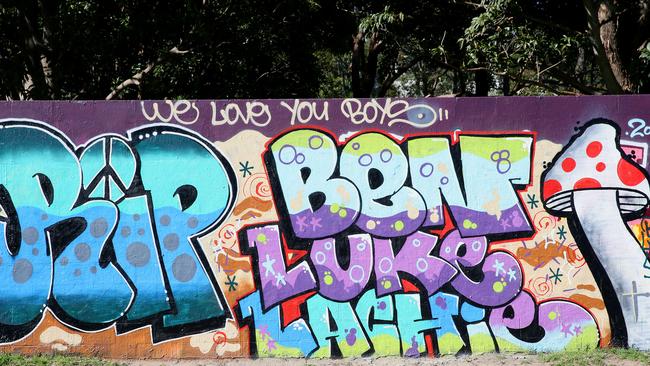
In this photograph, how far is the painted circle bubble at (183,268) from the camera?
5391 millimetres

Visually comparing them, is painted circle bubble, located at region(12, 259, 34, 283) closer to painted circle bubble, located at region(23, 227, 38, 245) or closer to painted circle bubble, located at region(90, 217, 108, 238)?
painted circle bubble, located at region(23, 227, 38, 245)

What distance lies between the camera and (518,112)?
5.45 m

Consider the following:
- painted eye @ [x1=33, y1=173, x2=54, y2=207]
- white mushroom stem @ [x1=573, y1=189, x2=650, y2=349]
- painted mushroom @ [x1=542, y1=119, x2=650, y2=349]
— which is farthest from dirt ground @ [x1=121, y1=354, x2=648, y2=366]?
painted eye @ [x1=33, y1=173, x2=54, y2=207]

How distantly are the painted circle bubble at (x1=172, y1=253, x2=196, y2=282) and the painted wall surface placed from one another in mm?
36

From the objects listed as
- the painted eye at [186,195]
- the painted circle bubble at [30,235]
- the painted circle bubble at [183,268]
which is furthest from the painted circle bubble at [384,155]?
the painted circle bubble at [30,235]

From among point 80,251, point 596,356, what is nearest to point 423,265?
point 596,356

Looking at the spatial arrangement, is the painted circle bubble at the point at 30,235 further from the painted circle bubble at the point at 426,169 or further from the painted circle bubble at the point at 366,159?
the painted circle bubble at the point at 426,169

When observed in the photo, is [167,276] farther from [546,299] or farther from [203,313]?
[546,299]

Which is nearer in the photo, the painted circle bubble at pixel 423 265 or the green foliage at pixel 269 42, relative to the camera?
the painted circle bubble at pixel 423 265

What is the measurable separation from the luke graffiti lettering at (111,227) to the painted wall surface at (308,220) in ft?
0.04

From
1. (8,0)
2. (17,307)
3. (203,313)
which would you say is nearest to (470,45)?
(203,313)

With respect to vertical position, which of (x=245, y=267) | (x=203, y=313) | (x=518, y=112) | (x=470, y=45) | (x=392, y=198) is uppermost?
(x=470, y=45)

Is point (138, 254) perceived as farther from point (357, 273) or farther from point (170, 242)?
point (357, 273)

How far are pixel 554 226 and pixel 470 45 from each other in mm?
4960
